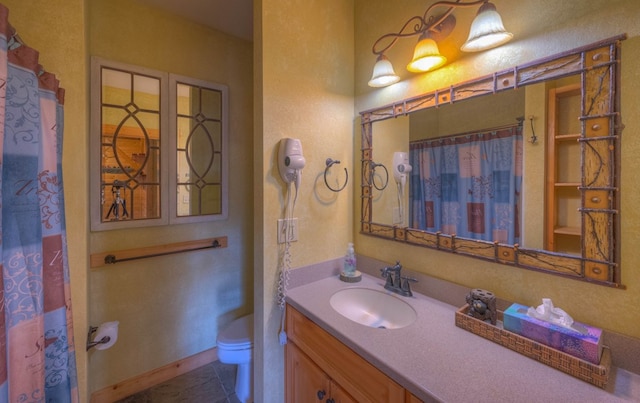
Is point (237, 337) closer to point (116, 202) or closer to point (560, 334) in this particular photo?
point (116, 202)

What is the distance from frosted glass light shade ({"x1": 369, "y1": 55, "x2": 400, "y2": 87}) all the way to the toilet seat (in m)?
1.69

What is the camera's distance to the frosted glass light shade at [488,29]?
934 mm

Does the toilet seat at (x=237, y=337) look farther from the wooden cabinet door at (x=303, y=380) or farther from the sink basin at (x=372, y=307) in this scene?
the sink basin at (x=372, y=307)

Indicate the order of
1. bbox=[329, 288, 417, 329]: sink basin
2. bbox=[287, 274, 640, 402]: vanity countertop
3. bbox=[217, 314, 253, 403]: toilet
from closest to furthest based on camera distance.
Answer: bbox=[287, 274, 640, 402]: vanity countertop → bbox=[329, 288, 417, 329]: sink basin → bbox=[217, 314, 253, 403]: toilet

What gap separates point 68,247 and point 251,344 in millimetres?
1066

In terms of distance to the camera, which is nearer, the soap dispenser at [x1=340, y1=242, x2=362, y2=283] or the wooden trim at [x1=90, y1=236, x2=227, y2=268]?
the soap dispenser at [x1=340, y1=242, x2=362, y2=283]

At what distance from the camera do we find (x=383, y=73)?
1339mm

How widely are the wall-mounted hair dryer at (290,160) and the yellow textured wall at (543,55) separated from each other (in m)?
0.61

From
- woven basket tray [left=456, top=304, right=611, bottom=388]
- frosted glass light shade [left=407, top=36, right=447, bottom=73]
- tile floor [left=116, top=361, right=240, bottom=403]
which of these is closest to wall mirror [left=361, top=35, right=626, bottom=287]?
frosted glass light shade [left=407, top=36, right=447, bottom=73]

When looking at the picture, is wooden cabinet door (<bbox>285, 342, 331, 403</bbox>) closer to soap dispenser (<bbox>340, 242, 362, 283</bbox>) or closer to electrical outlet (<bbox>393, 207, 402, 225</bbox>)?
soap dispenser (<bbox>340, 242, 362, 283</bbox>)

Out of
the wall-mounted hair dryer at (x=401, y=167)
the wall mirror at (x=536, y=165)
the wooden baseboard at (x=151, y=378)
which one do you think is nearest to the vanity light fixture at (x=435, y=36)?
the wall mirror at (x=536, y=165)

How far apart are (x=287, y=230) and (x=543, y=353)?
1073mm

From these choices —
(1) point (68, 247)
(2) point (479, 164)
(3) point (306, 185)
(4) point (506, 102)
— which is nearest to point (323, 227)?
(3) point (306, 185)

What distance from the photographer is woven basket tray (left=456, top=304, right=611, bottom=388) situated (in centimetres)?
71
